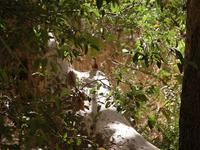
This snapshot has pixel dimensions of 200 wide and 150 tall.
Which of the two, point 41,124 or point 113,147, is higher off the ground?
point 41,124

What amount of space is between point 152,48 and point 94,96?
1060 millimetres

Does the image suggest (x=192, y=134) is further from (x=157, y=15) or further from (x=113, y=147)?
(x=157, y=15)

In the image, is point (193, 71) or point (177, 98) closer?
point (193, 71)

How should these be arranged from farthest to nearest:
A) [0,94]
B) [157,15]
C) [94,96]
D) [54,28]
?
[157,15] → [94,96] → [0,94] → [54,28]

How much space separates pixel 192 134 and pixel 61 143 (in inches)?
37.7

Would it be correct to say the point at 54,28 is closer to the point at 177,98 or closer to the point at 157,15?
the point at 157,15

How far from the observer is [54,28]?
163 centimetres

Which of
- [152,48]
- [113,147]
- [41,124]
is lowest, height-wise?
[113,147]

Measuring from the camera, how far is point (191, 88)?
2188 millimetres

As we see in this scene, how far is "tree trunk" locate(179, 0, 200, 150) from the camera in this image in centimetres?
209

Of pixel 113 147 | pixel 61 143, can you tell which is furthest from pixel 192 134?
pixel 61 143

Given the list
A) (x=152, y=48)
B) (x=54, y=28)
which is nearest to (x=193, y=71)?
(x=152, y=48)

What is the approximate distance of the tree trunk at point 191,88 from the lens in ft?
6.86

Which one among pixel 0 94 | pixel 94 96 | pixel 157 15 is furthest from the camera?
pixel 157 15
